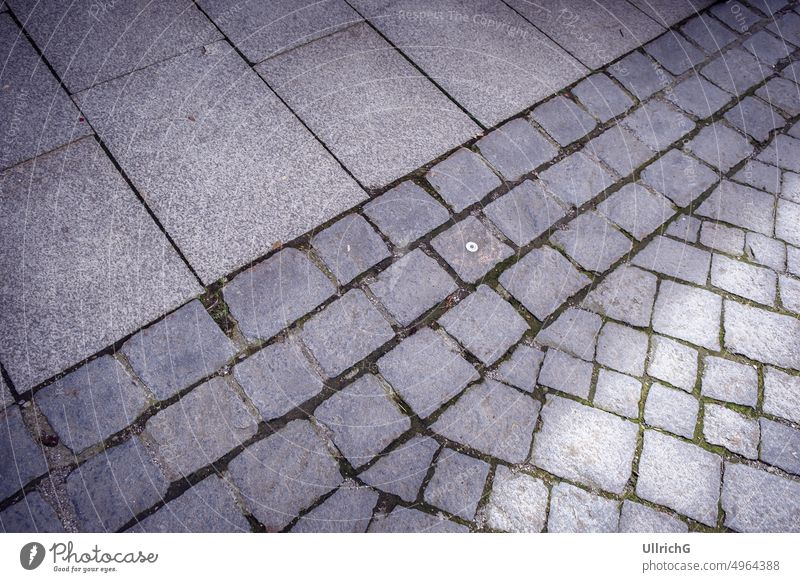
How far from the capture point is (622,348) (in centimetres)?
251

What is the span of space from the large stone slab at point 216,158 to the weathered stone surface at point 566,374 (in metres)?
1.19

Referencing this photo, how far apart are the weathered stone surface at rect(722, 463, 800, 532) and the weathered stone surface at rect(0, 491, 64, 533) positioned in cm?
245

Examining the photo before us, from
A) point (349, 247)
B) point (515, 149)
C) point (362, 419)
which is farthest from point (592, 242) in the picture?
point (362, 419)

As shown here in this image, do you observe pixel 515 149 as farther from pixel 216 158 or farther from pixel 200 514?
pixel 200 514

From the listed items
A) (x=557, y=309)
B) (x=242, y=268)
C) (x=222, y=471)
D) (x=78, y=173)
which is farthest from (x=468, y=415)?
(x=78, y=173)

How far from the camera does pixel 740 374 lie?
8.16 feet

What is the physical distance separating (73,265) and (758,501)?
116 inches

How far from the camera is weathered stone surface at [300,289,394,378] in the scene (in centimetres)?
235

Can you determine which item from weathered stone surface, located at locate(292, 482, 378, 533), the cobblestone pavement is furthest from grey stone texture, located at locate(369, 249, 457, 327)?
weathered stone surface, located at locate(292, 482, 378, 533)

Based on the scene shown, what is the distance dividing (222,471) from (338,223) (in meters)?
1.20

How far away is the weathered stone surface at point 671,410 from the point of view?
233 cm
